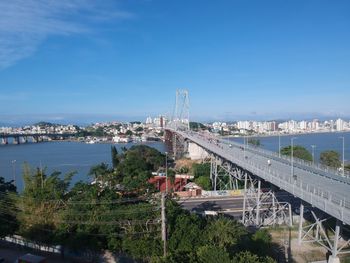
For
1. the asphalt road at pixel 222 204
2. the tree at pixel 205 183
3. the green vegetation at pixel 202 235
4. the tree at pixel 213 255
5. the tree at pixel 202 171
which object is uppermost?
the tree at pixel 213 255

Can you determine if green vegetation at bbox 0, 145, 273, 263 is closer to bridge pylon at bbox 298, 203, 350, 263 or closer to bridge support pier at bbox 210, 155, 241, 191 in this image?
bridge pylon at bbox 298, 203, 350, 263

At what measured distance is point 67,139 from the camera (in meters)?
114

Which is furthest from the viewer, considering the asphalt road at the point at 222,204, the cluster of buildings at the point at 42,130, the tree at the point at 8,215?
the cluster of buildings at the point at 42,130

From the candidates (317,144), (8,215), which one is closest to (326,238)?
(8,215)

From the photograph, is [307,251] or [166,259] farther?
[307,251]

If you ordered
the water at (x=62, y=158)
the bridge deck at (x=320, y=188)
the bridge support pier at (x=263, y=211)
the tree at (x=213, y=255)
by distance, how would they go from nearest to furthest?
the tree at (x=213, y=255) < the bridge deck at (x=320, y=188) < the bridge support pier at (x=263, y=211) < the water at (x=62, y=158)

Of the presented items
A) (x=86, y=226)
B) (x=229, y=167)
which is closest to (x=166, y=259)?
(x=86, y=226)

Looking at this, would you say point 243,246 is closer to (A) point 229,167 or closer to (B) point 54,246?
(B) point 54,246

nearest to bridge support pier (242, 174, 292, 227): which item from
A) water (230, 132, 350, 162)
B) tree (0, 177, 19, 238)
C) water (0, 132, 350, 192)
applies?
tree (0, 177, 19, 238)

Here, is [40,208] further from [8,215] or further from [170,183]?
[170,183]

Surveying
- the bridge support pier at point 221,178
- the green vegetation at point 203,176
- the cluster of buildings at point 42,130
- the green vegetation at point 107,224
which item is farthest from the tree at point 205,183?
the cluster of buildings at point 42,130

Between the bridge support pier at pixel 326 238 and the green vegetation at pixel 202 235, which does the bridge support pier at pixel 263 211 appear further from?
the green vegetation at pixel 202 235

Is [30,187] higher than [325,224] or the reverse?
higher

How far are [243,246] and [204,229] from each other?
143 centimetres
